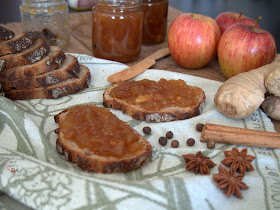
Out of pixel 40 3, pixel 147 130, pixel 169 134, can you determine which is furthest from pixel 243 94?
pixel 40 3

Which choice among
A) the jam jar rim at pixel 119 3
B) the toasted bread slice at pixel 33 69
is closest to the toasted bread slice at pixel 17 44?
the toasted bread slice at pixel 33 69

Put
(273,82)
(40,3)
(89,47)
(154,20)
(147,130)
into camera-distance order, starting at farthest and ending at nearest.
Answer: (89,47), (154,20), (40,3), (273,82), (147,130)

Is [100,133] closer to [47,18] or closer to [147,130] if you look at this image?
[147,130]

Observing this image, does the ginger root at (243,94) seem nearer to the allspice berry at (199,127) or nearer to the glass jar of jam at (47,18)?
the allspice berry at (199,127)

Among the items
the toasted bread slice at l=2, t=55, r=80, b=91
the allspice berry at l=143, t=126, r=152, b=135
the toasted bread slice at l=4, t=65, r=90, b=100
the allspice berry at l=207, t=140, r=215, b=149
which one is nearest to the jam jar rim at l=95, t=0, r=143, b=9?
the toasted bread slice at l=2, t=55, r=80, b=91

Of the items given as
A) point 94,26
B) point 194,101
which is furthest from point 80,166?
point 94,26

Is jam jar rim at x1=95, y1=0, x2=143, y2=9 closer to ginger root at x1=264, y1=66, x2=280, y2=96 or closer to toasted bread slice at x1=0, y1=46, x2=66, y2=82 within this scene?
toasted bread slice at x1=0, y1=46, x2=66, y2=82
